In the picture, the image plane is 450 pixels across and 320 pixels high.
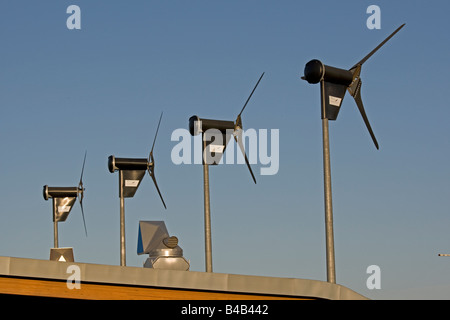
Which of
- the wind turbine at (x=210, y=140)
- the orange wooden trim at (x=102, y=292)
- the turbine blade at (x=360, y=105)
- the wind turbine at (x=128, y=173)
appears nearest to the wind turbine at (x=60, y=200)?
the wind turbine at (x=128, y=173)

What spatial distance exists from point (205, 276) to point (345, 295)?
3741 millimetres

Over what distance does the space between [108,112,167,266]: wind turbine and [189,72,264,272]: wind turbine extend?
33.2 feet

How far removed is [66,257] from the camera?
152 feet

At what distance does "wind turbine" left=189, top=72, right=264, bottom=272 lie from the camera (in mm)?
32562

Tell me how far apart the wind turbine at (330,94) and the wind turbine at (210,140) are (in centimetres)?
674

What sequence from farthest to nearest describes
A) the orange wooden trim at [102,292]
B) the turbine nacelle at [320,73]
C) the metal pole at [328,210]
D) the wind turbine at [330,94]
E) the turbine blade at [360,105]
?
the turbine blade at [360,105], the turbine nacelle at [320,73], the wind turbine at [330,94], the metal pole at [328,210], the orange wooden trim at [102,292]

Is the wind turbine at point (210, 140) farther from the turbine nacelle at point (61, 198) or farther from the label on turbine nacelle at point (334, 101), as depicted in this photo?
the turbine nacelle at point (61, 198)

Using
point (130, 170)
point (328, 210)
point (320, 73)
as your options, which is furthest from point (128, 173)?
point (328, 210)

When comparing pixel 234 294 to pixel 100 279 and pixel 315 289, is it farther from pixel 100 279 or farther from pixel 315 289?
pixel 100 279

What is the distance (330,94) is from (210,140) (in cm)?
854

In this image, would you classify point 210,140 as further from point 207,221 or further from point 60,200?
point 60,200

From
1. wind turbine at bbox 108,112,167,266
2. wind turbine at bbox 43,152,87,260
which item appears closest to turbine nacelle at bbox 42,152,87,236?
wind turbine at bbox 43,152,87,260

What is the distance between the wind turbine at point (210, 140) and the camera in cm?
3256
